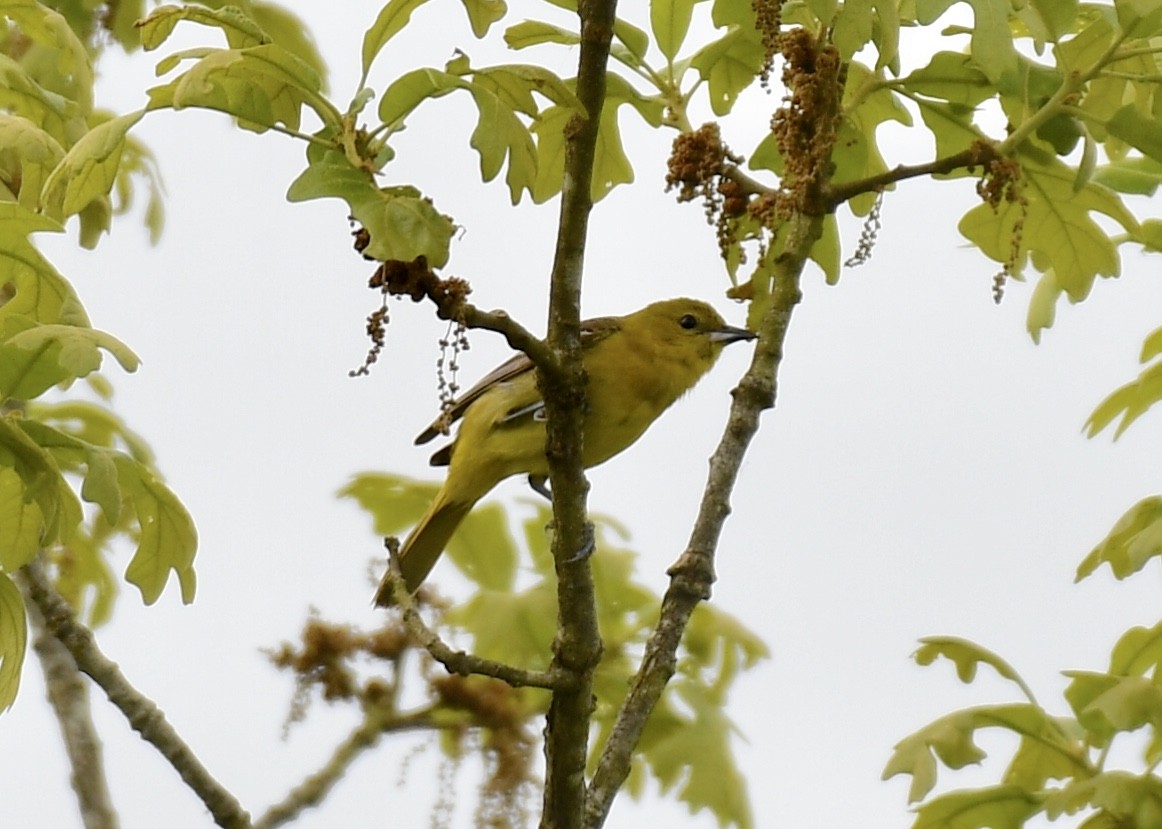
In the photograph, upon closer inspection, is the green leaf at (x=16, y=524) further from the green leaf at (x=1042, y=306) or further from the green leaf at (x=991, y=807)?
the green leaf at (x=1042, y=306)

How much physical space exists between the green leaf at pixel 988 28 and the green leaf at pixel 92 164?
3.45 ft

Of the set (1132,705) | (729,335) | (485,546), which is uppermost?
(729,335)

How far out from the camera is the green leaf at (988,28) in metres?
2.31

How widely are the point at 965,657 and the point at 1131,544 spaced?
39 centimetres

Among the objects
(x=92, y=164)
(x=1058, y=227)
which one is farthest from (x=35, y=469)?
(x=1058, y=227)

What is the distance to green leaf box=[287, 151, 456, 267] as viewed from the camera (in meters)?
1.95

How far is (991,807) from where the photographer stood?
3.07m

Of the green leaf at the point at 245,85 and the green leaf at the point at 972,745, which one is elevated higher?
the green leaf at the point at 245,85

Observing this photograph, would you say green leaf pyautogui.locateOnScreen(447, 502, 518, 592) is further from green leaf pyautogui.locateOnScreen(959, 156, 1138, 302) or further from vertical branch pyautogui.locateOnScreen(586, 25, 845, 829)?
green leaf pyautogui.locateOnScreen(959, 156, 1138, 302)

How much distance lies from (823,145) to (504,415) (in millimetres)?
1905

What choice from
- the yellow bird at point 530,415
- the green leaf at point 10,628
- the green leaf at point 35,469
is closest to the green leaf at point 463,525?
the yellow bird at point 530,415

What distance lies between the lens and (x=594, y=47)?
2.28 meters

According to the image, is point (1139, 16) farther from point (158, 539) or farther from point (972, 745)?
point (158, 539)

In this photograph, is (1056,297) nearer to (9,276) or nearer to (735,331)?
(735,331)
